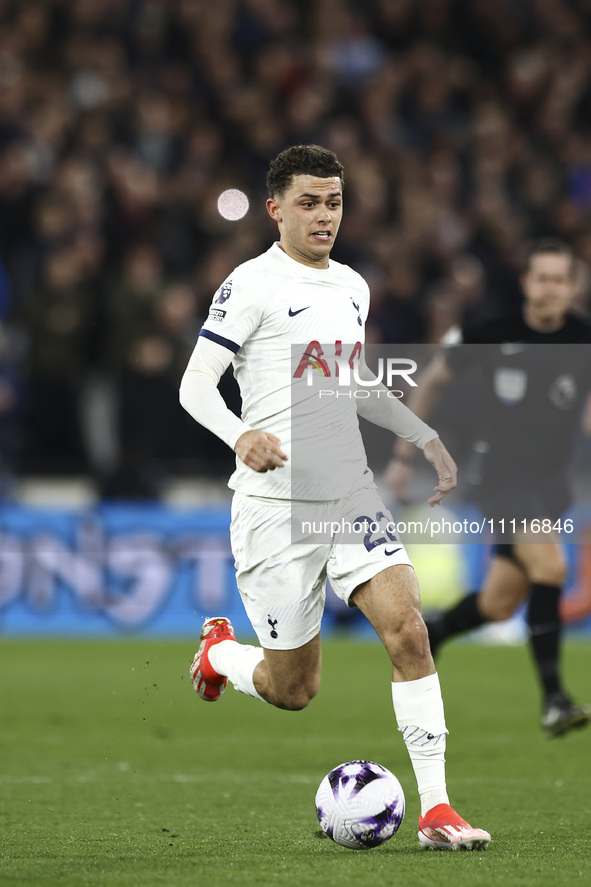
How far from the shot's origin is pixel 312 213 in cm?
512

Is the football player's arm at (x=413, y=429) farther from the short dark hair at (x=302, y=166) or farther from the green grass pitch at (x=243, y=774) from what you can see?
the green grass pitch at (x=243, y=774)

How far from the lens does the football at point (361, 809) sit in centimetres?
480

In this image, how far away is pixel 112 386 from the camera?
12547mm

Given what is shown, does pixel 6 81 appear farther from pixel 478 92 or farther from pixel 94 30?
pixel 478 92

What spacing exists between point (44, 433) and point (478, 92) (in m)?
7.07

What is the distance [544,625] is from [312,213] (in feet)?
11.3

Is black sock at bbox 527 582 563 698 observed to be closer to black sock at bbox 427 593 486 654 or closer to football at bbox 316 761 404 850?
black sock at bbox 427 593 486 654

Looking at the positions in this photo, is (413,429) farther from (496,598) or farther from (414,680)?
(496,598)

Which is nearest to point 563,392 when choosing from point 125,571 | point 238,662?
point 238,662

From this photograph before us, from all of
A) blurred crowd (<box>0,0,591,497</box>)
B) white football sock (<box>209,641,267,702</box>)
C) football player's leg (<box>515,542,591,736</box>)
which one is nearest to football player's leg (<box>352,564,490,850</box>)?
white football sock (<box>209,641,267,702</box>)

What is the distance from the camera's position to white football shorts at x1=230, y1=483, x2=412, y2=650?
4.98 meters

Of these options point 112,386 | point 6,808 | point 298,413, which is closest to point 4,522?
point 112,386

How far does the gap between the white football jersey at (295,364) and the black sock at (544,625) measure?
279cm

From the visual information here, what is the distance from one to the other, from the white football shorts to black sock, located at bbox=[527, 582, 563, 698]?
9.06 ft
